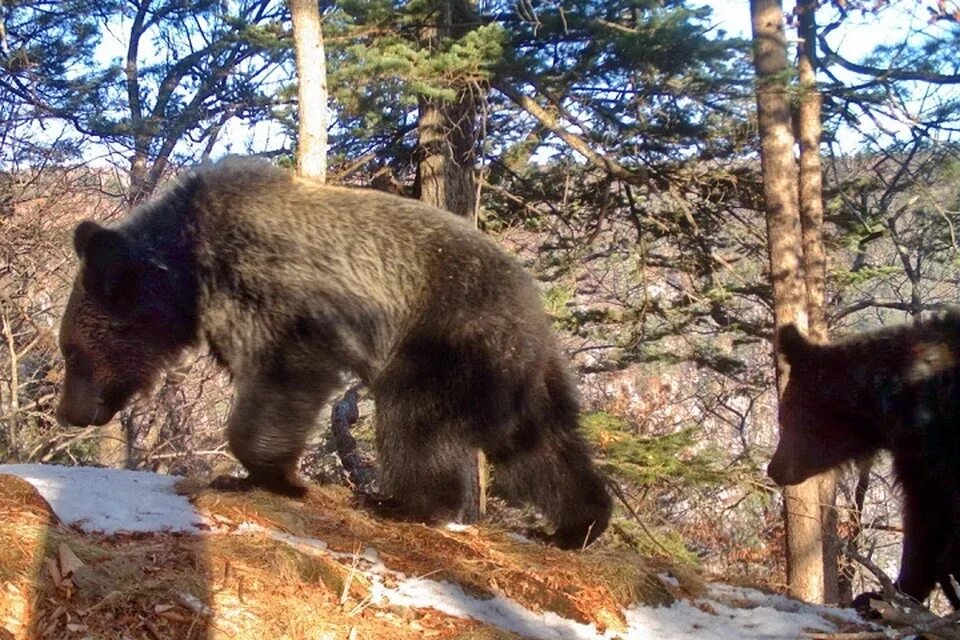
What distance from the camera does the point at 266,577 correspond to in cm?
393

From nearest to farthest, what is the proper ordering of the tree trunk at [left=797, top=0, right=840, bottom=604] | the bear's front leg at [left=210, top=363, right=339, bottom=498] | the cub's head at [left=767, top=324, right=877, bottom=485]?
the bear's front leg at [left=210, top=363, right=339, bottom=498]
the cub's head at [left=767, top=324, right=877, bottom=485]
the tree trunk at [left=797, top=0, right=840, bottom=604]

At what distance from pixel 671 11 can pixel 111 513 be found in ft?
27.7

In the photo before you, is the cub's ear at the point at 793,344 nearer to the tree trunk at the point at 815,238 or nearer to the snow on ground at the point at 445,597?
the snow on ground at the point at 445,597

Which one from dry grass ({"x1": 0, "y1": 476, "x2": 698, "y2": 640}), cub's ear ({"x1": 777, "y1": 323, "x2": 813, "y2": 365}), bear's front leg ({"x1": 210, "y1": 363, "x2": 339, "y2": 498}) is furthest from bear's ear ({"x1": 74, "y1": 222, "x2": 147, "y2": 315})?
cub's ear ({"x1": 777, "y1": 323, "x2": 813, "y2": 365})

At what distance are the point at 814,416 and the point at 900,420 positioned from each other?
0.87m

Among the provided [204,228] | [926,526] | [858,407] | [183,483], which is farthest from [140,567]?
[858,407]

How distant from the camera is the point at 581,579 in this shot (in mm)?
4828

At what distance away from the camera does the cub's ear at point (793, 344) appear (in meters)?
6.73

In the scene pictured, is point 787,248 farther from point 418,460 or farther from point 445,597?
point 445,597

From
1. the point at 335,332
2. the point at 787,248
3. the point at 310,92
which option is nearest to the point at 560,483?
the point at 335,332

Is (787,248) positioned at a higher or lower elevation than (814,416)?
higher

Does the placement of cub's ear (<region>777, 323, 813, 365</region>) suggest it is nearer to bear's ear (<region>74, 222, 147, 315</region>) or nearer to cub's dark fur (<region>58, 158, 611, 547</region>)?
cub's dark fur (<region>58, 158, 611, 547</region>)

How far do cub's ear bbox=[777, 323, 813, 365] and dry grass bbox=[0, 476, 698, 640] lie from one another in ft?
6.84

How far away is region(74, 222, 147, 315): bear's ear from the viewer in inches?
223
